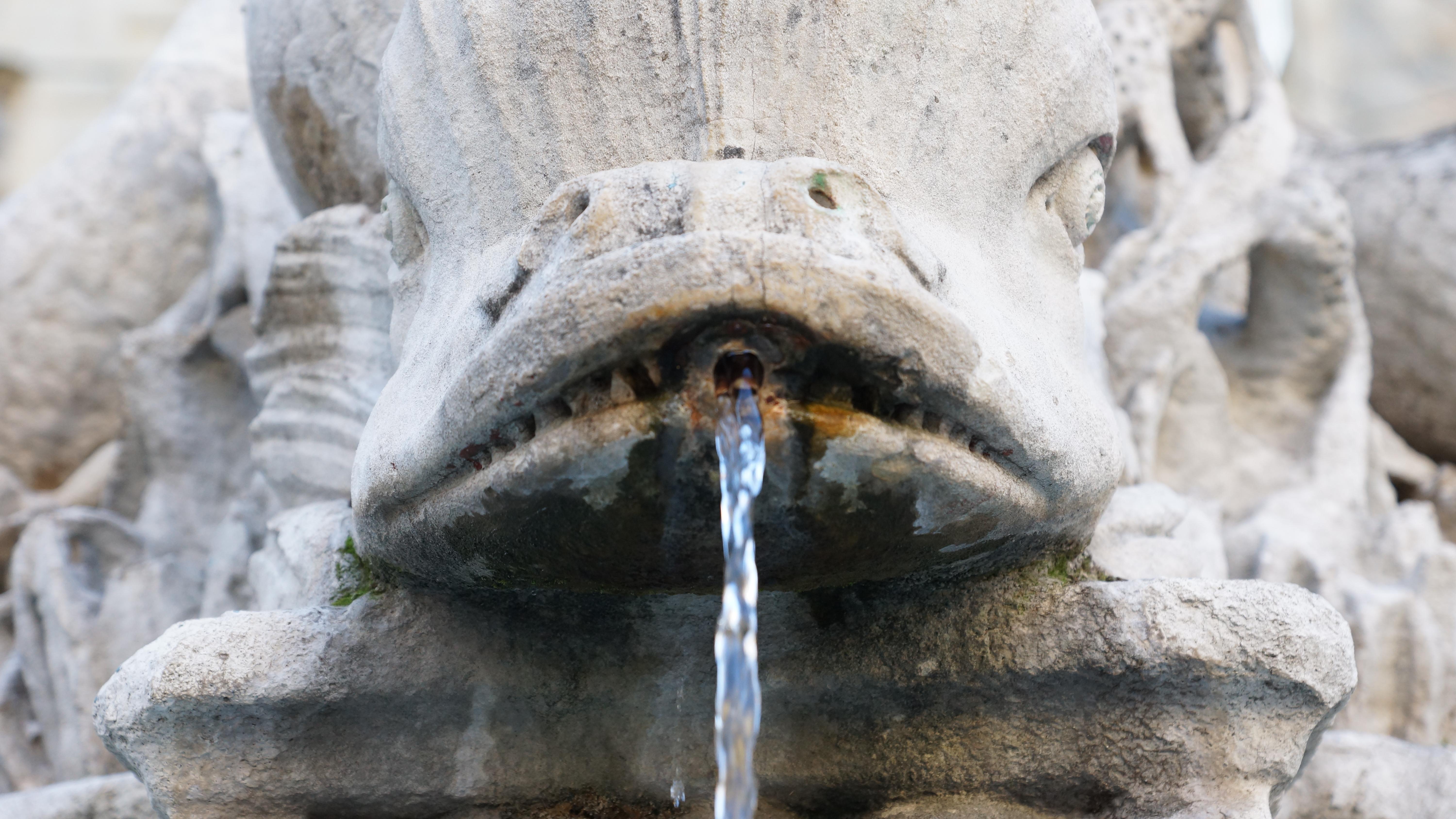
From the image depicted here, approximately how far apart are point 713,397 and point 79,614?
1.78m

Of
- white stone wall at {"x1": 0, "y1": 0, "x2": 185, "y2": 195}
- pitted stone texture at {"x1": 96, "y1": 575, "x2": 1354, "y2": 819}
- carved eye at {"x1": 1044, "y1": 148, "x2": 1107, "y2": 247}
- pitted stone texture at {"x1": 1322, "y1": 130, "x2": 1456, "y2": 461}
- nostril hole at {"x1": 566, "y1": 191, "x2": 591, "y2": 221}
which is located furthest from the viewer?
white stone wall at {"x1": 0, "y1": 0, "x2": 185, "y2": 195}

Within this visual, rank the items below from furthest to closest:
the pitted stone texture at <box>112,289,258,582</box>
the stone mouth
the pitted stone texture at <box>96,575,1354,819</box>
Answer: the pitted stone texture at <box>112,289,258,582</box> < the pitted stone texture at <box>96,575,1354,819</box> < the stone mouth

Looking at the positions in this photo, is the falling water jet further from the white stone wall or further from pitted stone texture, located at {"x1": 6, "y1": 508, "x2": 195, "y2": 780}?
the white stone wall

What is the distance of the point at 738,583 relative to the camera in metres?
1.03

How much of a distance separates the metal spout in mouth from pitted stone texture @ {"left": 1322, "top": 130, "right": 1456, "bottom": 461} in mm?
2901

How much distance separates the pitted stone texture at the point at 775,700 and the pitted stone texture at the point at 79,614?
1.06m

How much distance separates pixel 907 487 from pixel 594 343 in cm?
27

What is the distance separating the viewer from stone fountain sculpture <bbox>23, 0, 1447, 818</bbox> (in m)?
1.00

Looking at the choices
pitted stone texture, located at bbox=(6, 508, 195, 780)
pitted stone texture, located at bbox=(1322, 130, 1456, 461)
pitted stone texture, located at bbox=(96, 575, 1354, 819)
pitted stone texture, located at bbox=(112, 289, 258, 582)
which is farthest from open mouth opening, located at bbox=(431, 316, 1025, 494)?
pitted stone texture, located at bbox=(1322, 130, 1456, 461)

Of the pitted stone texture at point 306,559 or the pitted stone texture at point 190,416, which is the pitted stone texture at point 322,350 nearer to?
the pitted stone texture at point 306,559

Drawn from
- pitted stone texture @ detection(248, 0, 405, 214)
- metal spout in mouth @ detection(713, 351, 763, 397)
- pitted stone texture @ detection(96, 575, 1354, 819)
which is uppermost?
pitted stone texture @ detection(248, 0, 405, 214)

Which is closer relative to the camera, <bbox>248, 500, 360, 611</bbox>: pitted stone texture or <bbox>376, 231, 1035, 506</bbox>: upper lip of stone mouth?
<bbox>376, 231, 1035, 506</bbox>: upper lip of stone mouth

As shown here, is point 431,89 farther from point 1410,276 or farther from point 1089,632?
point 1410,276

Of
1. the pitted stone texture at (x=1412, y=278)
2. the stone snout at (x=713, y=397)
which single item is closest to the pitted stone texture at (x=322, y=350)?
the stone snout at (x=713, y=397)
